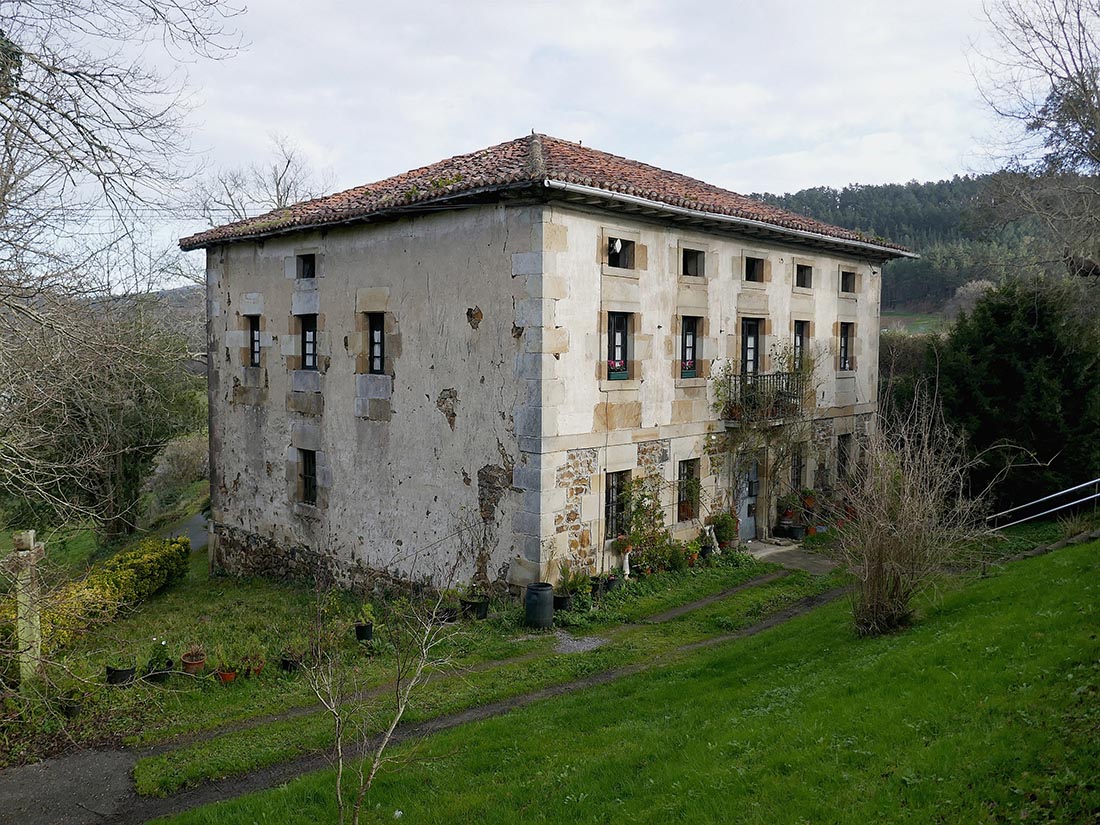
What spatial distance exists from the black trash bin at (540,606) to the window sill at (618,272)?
5.30m

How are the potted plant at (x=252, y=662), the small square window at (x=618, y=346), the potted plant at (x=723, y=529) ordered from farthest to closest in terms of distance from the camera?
the potted plant at (x=723, y=529)
the small square window at (x=618, y=346)
the potted plant at (x=252, y=662)

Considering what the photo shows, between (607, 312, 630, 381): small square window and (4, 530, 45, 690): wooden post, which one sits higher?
(607, 312, 630, 381): small square window

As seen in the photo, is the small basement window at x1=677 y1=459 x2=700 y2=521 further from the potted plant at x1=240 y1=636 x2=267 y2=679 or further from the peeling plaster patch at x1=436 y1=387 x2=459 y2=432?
the potted plant at x1=240 y1=636 x2=267 y2=679

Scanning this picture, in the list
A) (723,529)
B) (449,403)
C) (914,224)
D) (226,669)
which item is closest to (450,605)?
(449,403)

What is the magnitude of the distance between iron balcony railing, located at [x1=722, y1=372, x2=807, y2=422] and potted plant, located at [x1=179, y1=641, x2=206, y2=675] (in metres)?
10.4

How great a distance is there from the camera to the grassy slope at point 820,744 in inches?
205

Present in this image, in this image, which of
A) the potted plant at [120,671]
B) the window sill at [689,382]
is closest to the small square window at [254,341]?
the potted plant at [120,671]

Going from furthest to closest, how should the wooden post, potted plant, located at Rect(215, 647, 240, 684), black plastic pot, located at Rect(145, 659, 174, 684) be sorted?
1. potted plant, located at Rect(215, 647, 240, 684)
2. black plastic pot, located at Rect(145, 659, 174, 684)
3. the wooden post

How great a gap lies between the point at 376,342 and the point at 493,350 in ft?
10.5

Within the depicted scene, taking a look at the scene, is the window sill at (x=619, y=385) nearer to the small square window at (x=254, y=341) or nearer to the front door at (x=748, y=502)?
the front door at (x=748, y=502)

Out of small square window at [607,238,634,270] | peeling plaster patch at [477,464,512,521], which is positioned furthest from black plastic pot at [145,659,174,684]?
small square window at [607,238,634,270]

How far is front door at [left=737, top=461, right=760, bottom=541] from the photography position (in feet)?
55.8

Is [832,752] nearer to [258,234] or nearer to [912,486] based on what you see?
[912,486]

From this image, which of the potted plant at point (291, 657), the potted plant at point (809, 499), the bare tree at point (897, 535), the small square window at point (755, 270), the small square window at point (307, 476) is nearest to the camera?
the bare tree at point (897, 535)
